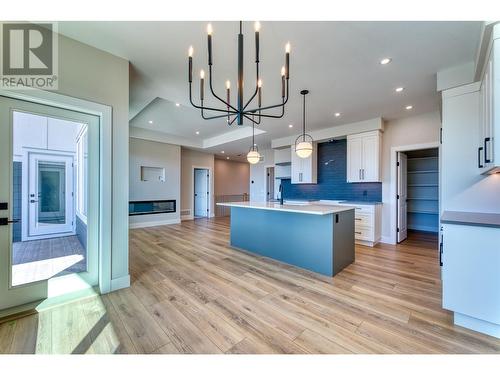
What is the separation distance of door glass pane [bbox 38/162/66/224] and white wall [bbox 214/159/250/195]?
6.87 metres

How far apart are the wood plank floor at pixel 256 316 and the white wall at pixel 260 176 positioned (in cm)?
524

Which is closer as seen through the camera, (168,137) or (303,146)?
(303,146)

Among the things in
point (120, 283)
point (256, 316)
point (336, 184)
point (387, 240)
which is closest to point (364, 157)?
point (336, 184)

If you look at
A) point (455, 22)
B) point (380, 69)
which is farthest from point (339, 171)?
point (455, 22)

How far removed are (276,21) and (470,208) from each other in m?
3.04

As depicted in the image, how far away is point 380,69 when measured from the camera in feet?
8.94

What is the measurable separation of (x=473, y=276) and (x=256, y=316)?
1883 millimetres

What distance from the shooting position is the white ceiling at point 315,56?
203 cm

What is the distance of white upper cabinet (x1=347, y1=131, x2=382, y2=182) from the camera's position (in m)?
4.59

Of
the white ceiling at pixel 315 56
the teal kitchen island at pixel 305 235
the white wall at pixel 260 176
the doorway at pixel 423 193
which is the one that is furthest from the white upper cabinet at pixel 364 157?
the white wall at pixel 260 176

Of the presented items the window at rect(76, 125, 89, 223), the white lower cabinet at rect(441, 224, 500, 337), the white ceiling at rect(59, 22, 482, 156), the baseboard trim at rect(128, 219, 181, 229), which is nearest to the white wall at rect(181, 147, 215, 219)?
the baseboard trim at rect(128, 219, 181, 229)

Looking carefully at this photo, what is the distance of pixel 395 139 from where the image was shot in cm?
458

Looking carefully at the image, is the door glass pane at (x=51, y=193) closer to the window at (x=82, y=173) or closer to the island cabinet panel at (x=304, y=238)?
the window at (x=82, y=173)
